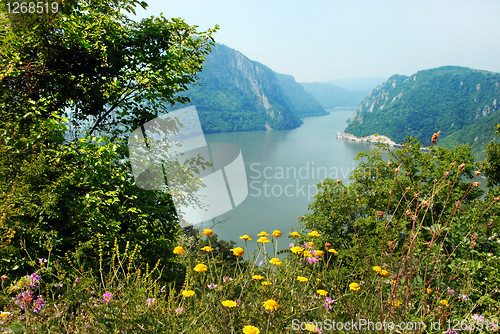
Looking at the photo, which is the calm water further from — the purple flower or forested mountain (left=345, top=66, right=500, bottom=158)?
forested mountain (left=345, top=66, right=500, bottom=158)

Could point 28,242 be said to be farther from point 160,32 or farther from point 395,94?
point 395,94

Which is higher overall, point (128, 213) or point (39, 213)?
point (39, 213)

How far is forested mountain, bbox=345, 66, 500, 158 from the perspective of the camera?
106 metres

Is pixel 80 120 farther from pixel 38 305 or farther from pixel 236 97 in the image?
pixel 236 97

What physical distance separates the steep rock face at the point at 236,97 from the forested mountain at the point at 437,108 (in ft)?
133

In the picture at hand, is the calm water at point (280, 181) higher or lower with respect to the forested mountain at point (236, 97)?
lower

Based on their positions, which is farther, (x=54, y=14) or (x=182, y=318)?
(x=54, y=14)

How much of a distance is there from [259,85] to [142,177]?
179 metres

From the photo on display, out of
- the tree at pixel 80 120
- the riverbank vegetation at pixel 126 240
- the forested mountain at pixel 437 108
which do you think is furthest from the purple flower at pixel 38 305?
the forested mountain at pixel 437 108

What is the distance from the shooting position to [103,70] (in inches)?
185

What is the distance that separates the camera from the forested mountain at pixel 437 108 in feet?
347

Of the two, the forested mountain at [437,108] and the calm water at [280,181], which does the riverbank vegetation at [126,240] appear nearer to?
the calm water at [280,181]

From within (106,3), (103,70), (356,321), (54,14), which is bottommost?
(356,321)

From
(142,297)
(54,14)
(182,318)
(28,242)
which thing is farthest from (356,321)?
(54,14)
